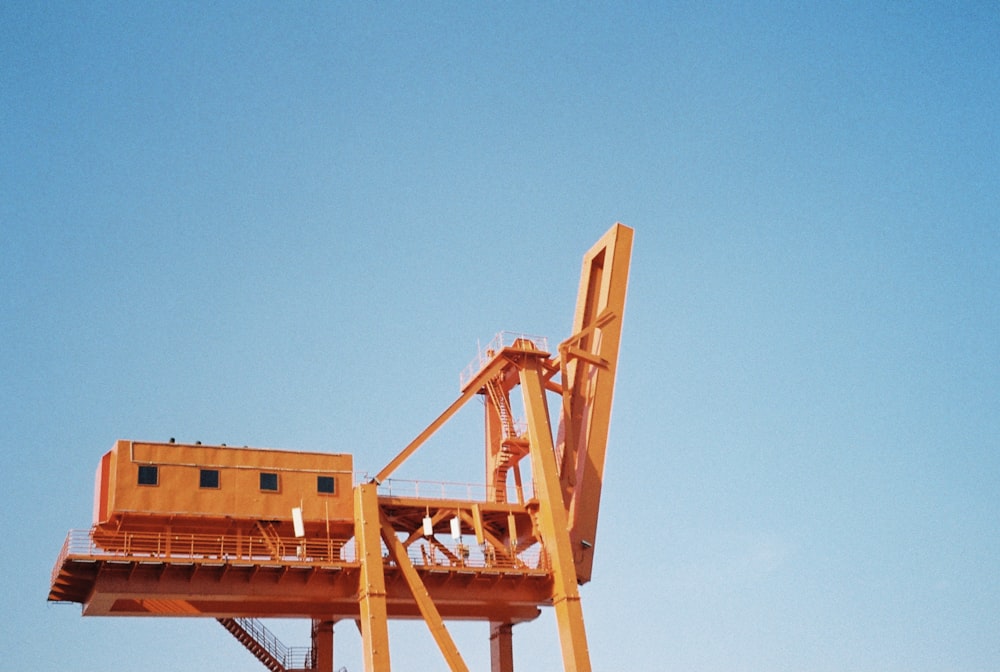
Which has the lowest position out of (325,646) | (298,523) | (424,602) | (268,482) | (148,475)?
(424,602)

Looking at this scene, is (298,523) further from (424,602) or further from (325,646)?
(325,646)

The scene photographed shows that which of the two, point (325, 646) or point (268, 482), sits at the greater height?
point (268, 482)

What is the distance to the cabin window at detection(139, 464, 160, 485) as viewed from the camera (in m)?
38.3

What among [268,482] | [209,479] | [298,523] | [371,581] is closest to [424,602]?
[371,581]

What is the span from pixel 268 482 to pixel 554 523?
31.1 ft

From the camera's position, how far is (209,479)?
39.3 metres

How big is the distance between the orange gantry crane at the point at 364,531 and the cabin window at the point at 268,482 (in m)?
0.03

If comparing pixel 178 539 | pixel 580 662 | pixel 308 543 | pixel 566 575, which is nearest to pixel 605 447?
pixel 566 575

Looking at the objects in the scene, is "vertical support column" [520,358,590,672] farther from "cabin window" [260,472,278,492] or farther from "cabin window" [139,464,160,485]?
"cabin window" [139,464,160,485]

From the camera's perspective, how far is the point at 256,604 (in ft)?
128

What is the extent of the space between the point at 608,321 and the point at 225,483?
14796 millimetres

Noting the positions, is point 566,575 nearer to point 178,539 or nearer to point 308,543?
point 308,543

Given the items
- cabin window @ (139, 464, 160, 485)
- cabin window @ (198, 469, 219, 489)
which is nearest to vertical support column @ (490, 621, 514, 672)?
cabin window @ (198, 469, 219, 489)

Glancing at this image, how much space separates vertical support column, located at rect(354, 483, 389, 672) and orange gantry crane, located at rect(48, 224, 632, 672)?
0.20 ft
